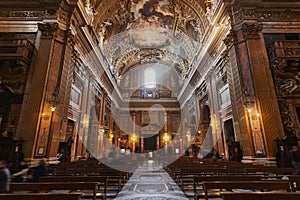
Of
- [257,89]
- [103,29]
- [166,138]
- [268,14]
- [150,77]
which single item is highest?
[150,77]

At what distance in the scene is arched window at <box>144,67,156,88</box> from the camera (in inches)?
1071

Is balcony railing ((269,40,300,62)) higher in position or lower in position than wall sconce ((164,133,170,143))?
higher

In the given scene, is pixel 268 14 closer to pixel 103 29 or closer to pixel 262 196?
pixel 262 196

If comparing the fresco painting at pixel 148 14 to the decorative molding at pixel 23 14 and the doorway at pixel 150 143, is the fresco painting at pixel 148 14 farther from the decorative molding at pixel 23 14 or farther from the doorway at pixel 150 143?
the doorway at pixel 150 143

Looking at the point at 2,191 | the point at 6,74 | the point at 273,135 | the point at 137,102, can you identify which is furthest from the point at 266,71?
the point at 137,102

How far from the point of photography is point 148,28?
19344mm

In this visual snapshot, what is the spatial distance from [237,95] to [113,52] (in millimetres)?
13723

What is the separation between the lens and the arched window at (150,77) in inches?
1071

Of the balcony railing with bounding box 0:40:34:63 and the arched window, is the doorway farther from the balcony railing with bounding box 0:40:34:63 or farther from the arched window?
the balcony railing with bounding box 0:40:34:63

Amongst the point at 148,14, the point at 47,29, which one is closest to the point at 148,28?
the point at 148,14

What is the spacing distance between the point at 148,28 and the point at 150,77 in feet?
29.9

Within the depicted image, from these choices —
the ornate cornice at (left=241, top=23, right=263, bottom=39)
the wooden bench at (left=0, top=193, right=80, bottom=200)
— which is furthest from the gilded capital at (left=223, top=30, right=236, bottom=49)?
the wooden bench at (left=0, top=193, right=80, bottom=200)

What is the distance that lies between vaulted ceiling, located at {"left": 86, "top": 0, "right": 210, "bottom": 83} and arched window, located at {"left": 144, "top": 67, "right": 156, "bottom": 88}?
11.4ft

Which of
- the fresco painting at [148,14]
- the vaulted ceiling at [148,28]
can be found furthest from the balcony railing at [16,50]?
the fresco painting at [148,14]
